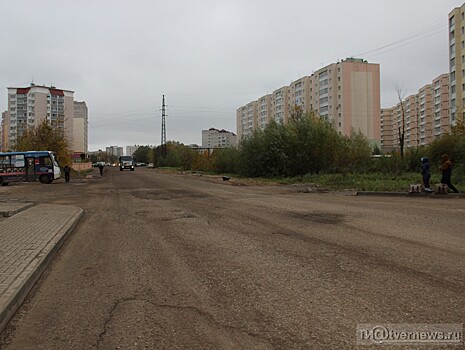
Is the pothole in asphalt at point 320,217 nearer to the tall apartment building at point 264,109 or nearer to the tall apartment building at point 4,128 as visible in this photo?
the tall apartment building at point 4,128

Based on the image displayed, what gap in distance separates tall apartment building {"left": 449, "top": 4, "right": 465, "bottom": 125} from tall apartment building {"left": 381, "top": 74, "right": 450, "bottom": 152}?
21498 millimetres

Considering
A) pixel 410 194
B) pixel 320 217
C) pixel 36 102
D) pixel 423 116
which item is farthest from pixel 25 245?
pixel 423 116

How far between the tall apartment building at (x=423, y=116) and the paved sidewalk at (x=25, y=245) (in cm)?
8582

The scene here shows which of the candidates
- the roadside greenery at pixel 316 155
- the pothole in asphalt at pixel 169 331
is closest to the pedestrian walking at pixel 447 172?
the roadside greenery at pixel 316 155

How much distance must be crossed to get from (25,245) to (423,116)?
5159 inches

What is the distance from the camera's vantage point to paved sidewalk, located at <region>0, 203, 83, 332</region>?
4797 mm

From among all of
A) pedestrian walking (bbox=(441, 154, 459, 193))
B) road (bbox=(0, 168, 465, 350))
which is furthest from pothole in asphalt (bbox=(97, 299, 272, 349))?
pedestrian walking (bbox=(441, 154, 459, 193))

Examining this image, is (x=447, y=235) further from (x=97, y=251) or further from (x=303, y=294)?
(x=97, y=251)

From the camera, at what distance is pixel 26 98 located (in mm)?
100812

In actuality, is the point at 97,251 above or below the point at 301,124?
below

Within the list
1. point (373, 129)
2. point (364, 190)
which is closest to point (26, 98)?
point (373, 129)

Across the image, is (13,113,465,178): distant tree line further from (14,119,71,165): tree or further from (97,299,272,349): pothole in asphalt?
(97,299,272,349): pothole in asphalt

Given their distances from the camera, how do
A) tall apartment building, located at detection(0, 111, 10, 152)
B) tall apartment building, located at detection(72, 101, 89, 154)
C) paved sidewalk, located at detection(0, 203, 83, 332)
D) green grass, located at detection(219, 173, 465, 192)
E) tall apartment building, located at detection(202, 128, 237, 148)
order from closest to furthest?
paved sidewalk, located at detection(0, 203, 83, 332)
green grass, located at detection(219, 173, 465, 192)
tall apartment building, located at detection(72, 101, 89, 154)
tall apartment building, located at detection(0, 111, 10, 152)
tall apartment building, located at detection(202, 128, 237, 148)

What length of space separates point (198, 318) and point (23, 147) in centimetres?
4328
